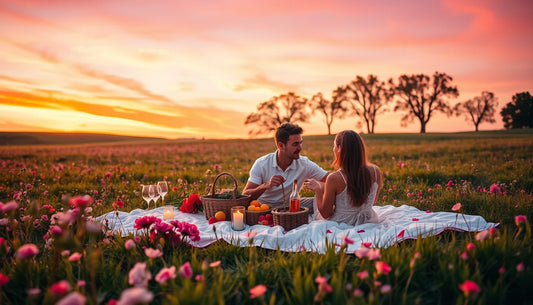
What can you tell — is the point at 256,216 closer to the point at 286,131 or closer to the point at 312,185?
the point at 312,185

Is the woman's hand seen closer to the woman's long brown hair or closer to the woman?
the woman

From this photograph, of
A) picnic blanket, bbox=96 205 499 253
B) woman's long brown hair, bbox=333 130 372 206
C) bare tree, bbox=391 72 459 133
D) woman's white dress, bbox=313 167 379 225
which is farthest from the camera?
bare tree, bbox=391 72 459 133

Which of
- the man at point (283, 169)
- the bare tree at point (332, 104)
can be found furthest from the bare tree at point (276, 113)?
the man at point (283, 169)

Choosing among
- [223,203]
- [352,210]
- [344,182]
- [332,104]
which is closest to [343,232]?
[352,210]

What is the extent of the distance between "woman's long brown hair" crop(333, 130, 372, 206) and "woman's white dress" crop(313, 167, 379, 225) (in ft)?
0.46

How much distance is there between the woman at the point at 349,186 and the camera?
4.57 metres

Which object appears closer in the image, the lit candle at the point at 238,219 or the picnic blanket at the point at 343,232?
the picnic blanket at the point at 343,232

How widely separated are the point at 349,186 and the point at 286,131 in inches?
60.7

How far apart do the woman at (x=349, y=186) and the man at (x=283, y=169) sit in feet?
3.27

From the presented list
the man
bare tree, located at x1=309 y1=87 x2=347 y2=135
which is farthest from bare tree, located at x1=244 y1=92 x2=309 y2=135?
the man

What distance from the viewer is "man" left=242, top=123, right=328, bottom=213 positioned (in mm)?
5632

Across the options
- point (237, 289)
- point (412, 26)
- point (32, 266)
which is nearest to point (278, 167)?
point (237, 289)

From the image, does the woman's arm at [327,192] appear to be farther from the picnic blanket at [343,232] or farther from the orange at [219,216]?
the orange at [219,216]

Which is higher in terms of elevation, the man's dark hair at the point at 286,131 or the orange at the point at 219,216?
the man's dark hair at the point at 286,131
